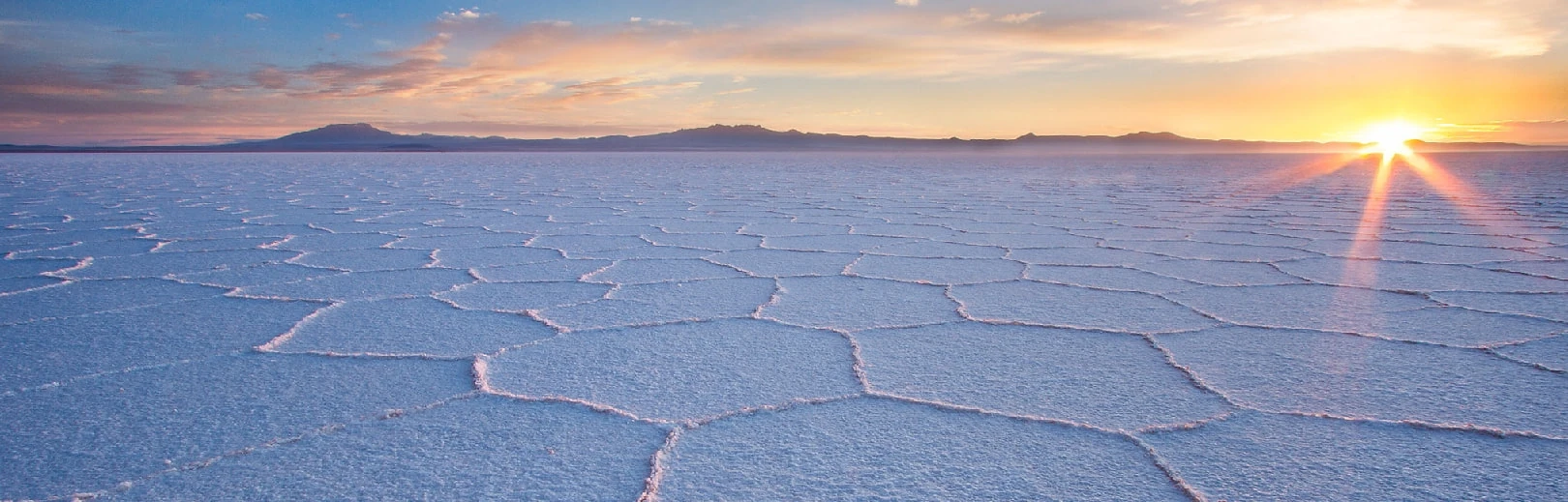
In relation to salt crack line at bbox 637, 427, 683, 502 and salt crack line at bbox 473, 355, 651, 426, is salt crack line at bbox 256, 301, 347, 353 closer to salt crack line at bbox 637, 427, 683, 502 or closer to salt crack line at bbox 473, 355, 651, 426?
salt crack line at bbox 473, 355, 651, 426

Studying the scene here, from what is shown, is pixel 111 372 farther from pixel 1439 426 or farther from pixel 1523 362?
pixel 1523 362

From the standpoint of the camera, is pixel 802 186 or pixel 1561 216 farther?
pixel 802 186

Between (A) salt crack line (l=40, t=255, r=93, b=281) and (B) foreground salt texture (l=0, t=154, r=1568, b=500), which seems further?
(A) salt crack line (l=40, t=255, r=93, b=281)

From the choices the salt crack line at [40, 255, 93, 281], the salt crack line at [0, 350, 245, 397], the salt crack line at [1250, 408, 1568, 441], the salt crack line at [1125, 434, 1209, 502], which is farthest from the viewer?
the salt crack line at [40, 255, 93, 281]

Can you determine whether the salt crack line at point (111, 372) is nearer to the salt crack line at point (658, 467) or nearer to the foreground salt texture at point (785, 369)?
the foreground salt texture at point (785, 369)

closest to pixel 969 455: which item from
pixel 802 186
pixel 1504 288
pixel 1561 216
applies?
pixel 1504 288

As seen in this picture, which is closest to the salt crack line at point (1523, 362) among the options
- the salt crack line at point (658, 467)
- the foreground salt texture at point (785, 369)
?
the foreground salt texture at point (785, 369)

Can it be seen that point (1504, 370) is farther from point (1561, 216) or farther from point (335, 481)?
point (1561, 216)

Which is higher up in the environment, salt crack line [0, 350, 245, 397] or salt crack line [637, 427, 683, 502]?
salt crack line [0, 350, 245, 397]

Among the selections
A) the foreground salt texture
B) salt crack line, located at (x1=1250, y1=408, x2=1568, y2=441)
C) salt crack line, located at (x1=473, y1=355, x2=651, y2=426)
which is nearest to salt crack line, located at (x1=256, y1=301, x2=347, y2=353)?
the foreground salt texture
